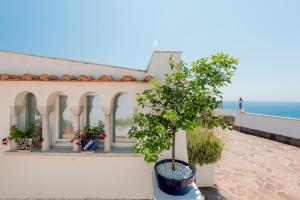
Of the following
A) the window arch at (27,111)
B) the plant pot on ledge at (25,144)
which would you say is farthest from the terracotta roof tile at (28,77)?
the plant pot on ledge at (25,144)

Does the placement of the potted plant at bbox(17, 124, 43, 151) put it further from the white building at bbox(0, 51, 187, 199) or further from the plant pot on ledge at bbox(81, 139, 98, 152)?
the plant pot on ledge at bbox(81, 139, 98, 152)

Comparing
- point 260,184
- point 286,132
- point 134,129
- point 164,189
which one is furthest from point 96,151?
point 286,132

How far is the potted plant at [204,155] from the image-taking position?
6082 millimetres

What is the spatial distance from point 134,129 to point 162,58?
2156mm

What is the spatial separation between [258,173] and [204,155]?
2.84 m

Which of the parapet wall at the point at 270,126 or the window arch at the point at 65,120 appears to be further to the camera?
the parapet wall at the point at 270,126

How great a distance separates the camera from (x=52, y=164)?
5.51 meters

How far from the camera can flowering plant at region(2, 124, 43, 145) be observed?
5421mm

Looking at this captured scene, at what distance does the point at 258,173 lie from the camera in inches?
286

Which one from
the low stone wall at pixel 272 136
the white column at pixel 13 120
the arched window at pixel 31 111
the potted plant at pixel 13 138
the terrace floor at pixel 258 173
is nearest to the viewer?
the potted plant at pixel 13 138

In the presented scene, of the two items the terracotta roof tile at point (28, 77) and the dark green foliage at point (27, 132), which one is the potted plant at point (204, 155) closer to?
the dark green foliage at point (27, 132)

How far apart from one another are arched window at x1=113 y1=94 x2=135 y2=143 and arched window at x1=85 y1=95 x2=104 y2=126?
497 mm

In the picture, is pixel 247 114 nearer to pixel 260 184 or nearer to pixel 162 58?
pixel 260 184

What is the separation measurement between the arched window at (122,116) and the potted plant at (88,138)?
0.46 m
